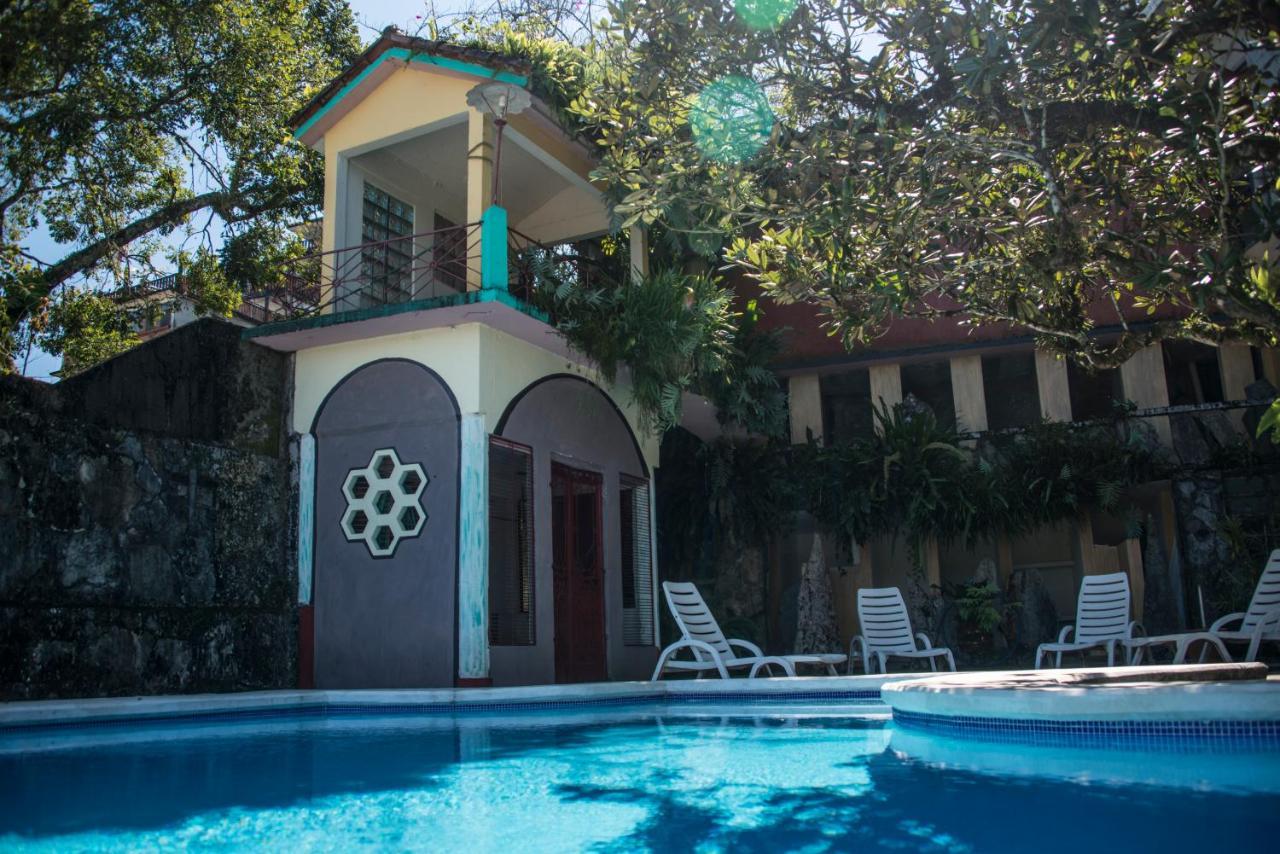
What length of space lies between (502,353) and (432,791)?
6.56 meters

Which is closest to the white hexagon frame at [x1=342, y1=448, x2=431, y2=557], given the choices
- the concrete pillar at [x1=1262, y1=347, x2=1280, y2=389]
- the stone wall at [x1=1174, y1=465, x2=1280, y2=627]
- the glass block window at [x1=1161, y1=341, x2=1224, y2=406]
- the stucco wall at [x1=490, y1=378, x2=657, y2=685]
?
the stucco wall at [x1=490, y1=378, x2=657, y2=685]

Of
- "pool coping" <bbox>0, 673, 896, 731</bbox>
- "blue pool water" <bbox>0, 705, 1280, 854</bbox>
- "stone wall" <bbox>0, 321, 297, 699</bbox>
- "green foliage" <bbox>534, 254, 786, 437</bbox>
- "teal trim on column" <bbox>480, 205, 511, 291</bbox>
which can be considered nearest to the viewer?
"blue pool water" <bbox>0, 705, 1280, 854</bbox>

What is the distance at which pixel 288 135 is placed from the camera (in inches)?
615

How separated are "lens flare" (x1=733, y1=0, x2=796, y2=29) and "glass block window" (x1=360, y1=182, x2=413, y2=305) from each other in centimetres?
658

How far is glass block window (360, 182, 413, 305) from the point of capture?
12.4m

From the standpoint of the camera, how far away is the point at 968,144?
6.55 m

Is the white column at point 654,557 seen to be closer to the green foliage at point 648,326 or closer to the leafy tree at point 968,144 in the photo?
the green foliage at point 648,326

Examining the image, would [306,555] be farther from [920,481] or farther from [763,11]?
[920,481]

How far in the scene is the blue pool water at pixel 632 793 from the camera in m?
3.76

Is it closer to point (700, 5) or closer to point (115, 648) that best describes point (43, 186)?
point (115, 648)

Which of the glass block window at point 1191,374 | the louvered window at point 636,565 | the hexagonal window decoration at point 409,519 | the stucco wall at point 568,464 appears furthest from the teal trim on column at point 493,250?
the glass block window at point 1191,374

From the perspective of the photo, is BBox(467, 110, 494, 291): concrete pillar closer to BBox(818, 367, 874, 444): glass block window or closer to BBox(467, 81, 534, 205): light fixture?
BBox(467, 81, 534, 205): light fixture

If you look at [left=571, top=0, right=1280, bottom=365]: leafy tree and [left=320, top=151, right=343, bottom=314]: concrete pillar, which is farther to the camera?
[left=320, top=151, right=343, bottom=314]: concrete pillar

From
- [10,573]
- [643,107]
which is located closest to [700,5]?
[643,107]
